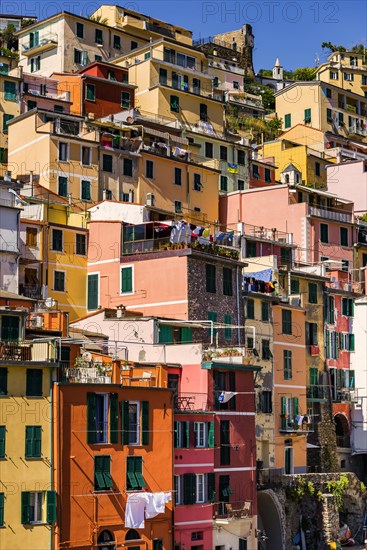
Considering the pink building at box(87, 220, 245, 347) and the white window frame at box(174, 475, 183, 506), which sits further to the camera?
the pink building at box(87, 220, 245, 347)

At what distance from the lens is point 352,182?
4220 inches

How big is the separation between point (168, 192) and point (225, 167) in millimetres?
11103

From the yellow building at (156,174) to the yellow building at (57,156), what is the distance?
1091 millimetres

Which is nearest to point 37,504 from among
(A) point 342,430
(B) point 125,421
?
(B) point 125,421

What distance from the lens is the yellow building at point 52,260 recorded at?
234 feet

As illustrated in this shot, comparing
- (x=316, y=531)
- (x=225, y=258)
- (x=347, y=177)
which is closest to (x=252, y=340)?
(x=225, y=258)

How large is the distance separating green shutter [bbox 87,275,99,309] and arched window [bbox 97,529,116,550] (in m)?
21.2

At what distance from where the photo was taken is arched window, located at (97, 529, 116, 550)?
53.1 m

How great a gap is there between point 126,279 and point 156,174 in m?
18.2

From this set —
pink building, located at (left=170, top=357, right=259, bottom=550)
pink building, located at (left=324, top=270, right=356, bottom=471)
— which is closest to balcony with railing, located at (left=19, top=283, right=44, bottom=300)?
pink building, located at (left=170, top=357, right=259, bottom=550)

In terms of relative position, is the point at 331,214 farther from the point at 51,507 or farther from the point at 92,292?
the point at 51,507

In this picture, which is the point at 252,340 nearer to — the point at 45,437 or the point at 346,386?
the point at 346,386

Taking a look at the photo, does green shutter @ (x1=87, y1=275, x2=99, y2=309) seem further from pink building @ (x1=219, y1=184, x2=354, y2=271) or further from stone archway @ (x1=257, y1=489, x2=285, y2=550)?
pink building @ (x1=219, y1=184, x2=354, y2=271)

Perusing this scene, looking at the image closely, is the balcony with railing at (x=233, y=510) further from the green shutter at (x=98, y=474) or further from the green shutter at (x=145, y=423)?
the green shutter at (x=98, y=474)
